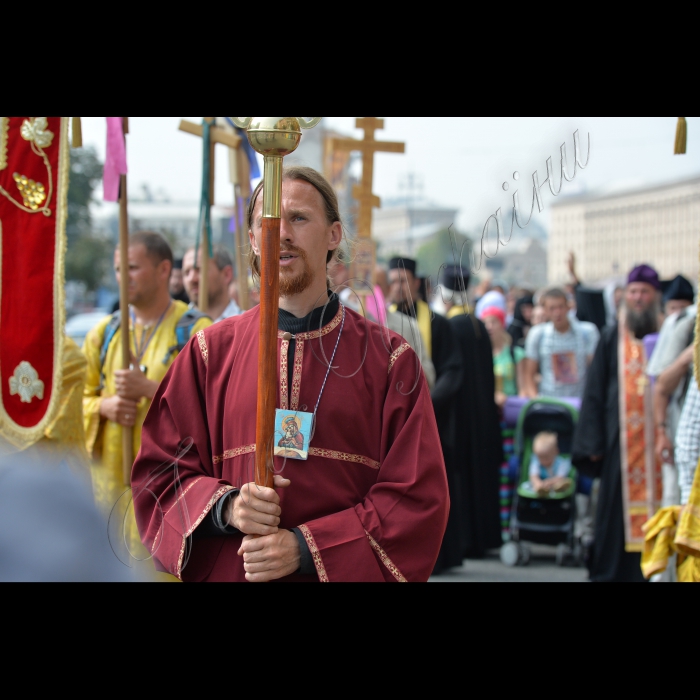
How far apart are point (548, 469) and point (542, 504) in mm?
265

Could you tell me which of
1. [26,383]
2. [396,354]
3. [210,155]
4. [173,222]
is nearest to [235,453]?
[396,354]

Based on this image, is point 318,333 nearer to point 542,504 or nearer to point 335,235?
point 335,235

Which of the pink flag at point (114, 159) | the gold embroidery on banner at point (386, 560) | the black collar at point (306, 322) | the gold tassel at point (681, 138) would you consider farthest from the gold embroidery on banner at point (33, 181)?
the gold tassel at point (681, 138)

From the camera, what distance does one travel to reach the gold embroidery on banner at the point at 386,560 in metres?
2.25

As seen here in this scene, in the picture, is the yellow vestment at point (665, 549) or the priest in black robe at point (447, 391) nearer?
the yellow vestment at point (665, 549)

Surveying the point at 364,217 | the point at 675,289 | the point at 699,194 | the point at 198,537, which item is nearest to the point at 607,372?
the point at 675,289

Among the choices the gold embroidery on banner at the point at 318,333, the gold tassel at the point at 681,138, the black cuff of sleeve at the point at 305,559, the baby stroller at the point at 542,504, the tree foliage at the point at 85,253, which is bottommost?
the baby stroller at the point at 542,504

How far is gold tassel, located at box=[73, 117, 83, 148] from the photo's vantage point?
353 centimetres

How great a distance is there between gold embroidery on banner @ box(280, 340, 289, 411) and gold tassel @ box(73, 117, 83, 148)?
1.61 meters

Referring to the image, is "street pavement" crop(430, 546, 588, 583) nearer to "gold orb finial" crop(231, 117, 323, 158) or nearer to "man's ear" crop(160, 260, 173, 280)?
"man's ear" crop(160, 260, 173, 280)

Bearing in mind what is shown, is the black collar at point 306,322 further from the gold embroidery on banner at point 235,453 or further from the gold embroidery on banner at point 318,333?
the gold embroidery on banner at point 235,453

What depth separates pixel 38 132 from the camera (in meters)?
3.61

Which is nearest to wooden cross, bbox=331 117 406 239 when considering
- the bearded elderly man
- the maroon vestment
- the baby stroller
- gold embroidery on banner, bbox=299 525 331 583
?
the bearded elderly man

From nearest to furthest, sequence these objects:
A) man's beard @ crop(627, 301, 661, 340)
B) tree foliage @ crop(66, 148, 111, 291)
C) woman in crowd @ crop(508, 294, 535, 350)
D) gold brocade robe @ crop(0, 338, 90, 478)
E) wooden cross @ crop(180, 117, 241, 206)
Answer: gold brocade robe @ crop(0, 338, 90, 478) < wooden cross @ crop(180, 117, 241, 206) < man's beard @ crop(627, 301, 661, 340) < woman in crowd @ crop(508, 294, 535, 350) < tree foliage @ crop(66, 148, 111, 291)
